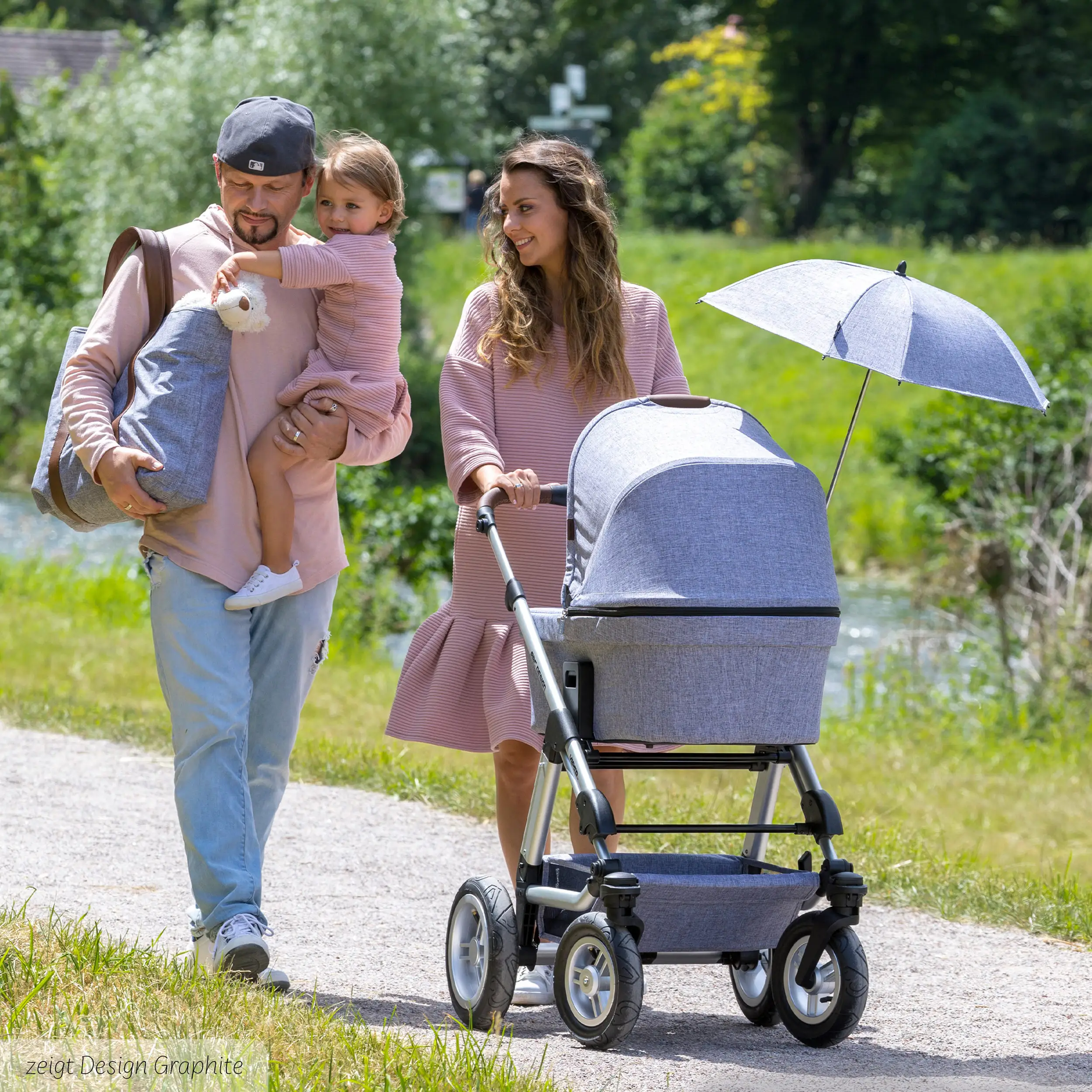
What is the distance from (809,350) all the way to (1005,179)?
9619 millimetres

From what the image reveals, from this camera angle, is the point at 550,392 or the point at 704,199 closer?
the point at 550,392

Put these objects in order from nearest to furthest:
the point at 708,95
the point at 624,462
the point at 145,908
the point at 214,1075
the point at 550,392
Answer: the point at 214,1075
the point at 624,462
the point at 550,392
the point at 145,908
the point at 708,95

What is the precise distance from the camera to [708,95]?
4781cm

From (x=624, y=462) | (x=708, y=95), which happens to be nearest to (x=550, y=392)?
(x=624, y=462)

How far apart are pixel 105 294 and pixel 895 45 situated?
138ft

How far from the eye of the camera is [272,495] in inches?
159

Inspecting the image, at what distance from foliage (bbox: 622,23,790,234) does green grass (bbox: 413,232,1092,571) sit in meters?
6.66

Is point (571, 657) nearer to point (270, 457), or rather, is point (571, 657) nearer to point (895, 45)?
point (270, 457)

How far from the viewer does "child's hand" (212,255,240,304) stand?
12.8 ft

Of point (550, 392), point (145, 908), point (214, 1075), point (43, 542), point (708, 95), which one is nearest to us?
point (214, 1075)

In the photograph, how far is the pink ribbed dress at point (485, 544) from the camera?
433 cm

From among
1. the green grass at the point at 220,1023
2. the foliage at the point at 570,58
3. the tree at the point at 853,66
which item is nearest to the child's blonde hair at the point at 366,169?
the green grass at the point at 220,1023

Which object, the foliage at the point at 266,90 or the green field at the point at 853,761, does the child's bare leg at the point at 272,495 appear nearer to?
the green field at the point at 853,761

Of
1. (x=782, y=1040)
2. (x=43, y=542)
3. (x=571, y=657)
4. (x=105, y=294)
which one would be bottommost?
(x=43, y=542)
